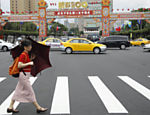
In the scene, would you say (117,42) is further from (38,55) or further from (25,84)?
Answer: (25,84)

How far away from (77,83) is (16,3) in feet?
519

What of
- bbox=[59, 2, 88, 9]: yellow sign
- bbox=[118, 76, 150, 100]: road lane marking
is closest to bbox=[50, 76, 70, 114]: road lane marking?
bbox=[118, 76, 150, 100]: road lane marking

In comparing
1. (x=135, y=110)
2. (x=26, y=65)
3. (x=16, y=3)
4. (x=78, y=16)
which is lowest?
(x=135, y=110)

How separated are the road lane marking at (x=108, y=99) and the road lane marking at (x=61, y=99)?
89 cm

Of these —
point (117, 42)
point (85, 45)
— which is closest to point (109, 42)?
point (117, 42)

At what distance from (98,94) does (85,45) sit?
15.2 meters

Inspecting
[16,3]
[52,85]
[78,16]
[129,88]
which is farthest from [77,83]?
[16,3]

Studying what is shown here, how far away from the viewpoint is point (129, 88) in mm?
6898

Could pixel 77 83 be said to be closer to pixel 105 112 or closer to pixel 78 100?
pixel 78 100

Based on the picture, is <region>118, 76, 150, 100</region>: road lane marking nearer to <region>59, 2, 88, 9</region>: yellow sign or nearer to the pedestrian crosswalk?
the pedestrian crosswalk

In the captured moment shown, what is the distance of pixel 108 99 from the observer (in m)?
5.61

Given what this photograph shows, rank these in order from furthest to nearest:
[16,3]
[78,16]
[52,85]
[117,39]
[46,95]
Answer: [16,3] → [78,16] → [117,39] → [52,85] → [46,95]

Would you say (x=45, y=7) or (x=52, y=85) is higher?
(x=45, y=7)

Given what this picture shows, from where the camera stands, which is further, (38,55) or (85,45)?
(85,45)
